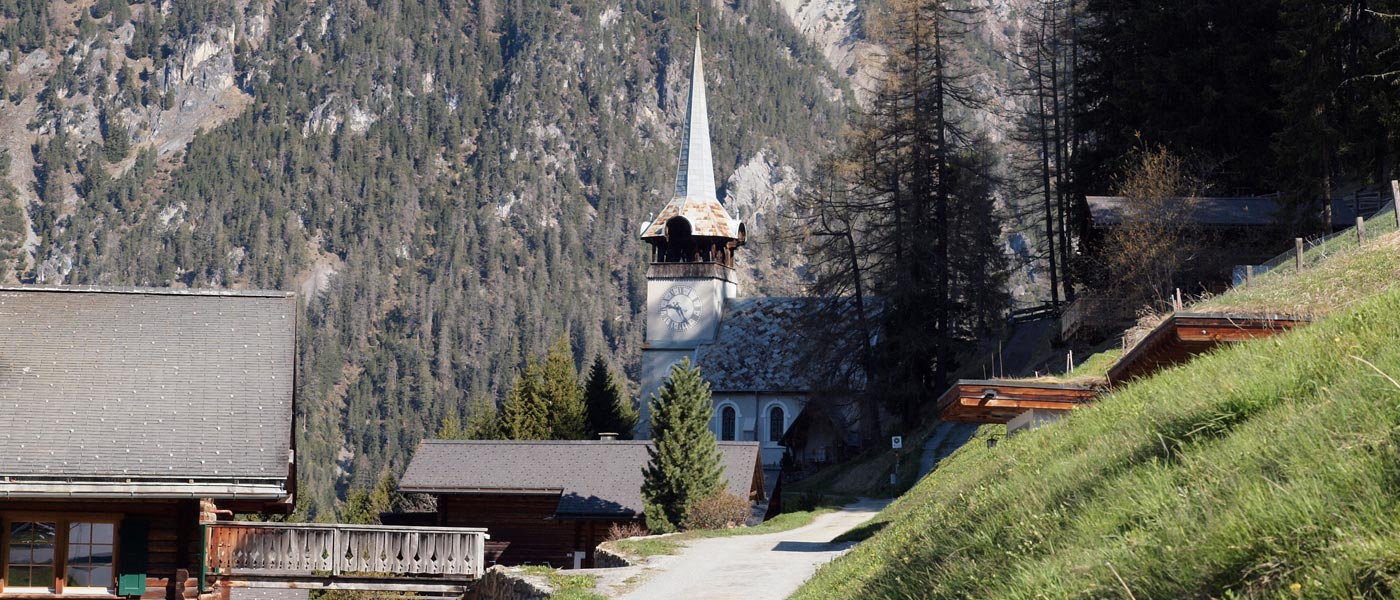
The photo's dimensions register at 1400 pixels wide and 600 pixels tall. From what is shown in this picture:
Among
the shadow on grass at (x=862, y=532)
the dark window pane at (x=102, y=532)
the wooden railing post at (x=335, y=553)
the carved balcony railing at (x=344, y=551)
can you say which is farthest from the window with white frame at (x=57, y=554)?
the shadow on grass at (x=862, y=532)

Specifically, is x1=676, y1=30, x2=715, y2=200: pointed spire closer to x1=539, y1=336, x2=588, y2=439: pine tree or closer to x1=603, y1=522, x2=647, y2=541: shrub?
x1=539, y1=336, x2=588, y2=439: pine tree

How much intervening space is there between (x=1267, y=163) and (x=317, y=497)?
100192mm

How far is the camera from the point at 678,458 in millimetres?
35156

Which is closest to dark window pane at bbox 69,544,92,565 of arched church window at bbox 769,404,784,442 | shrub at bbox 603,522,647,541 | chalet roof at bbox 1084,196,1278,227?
shrub at bbox 603,522,647,541

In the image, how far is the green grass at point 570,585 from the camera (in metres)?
18.5

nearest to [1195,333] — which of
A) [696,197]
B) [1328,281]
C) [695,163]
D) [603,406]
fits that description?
[1328,281]

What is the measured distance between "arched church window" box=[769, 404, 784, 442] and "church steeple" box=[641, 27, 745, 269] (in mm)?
8535

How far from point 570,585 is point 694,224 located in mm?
46037

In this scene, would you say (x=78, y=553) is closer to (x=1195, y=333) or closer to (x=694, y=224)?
(x=1195, y=333)

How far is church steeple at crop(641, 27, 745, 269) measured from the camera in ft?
214

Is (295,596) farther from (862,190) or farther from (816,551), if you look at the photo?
(862,190)

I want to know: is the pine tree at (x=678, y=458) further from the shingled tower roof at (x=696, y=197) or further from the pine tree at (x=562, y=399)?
the shingled tower roof at (x=696, y=197)

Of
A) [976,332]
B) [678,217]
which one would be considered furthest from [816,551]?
[678,217]

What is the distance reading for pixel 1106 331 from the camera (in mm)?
41156
